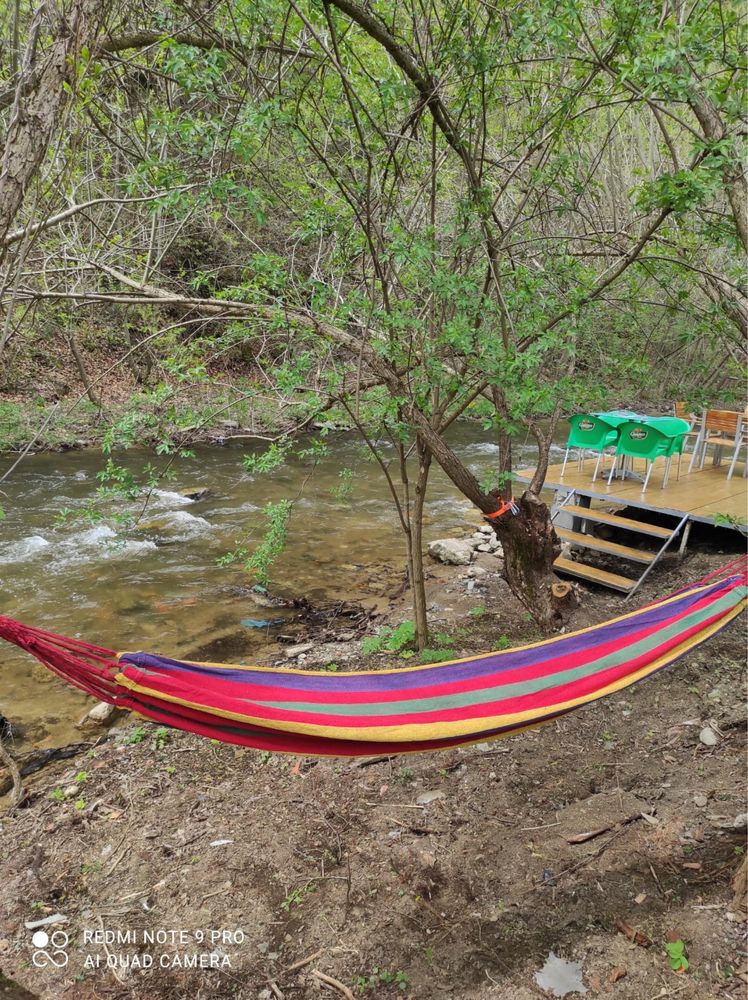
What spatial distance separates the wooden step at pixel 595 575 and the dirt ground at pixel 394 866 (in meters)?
1.17

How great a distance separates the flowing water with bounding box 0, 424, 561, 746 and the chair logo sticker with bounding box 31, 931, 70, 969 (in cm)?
130

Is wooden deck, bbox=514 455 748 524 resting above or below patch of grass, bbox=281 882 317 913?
above

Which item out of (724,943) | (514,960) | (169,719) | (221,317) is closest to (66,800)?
(169,719)

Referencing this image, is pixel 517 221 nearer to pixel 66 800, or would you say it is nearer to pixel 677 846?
pixel 677 846

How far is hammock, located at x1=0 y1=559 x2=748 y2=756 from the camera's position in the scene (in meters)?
1.64

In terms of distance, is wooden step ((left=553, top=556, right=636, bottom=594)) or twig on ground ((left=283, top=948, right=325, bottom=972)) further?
wooden step ((left=553, top=556, right=636, bottom=594))

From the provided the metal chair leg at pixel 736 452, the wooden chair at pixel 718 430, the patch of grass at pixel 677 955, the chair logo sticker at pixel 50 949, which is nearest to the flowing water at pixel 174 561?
the chair logo sticker at pixel 50 949

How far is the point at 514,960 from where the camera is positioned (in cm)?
152

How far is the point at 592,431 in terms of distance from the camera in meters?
4.40

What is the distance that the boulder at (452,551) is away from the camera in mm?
5180

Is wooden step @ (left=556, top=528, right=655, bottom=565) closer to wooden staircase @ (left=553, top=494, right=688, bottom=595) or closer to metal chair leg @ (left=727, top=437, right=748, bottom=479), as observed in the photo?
wooden staircase @ (left=553, top=494, right=688, bottom=595)

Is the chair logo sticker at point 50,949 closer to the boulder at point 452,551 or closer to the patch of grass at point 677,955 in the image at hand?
the patch of grass at point 677,955

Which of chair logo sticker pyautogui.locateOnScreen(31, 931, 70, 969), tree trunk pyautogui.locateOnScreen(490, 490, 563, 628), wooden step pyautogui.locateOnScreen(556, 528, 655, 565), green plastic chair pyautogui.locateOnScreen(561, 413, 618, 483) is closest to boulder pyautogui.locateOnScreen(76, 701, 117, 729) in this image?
chair logo sticker pyautogui.locateOnScreen(31, 931, 70, 969)

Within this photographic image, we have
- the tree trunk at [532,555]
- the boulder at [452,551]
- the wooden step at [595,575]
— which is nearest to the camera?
the tree trunk at [532,555]
